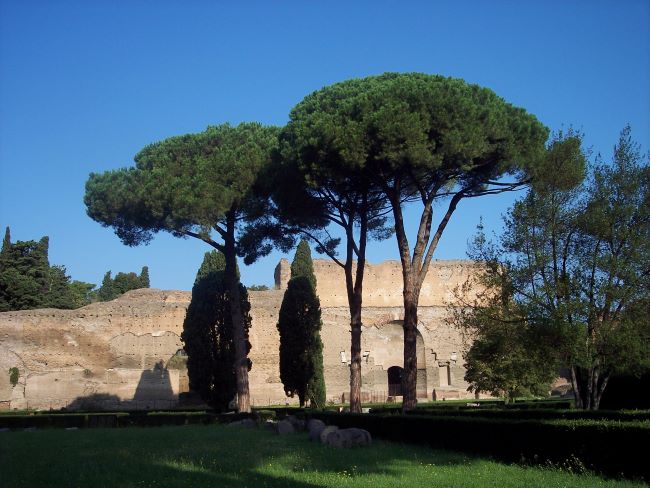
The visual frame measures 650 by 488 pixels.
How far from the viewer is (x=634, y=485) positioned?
6.75 m

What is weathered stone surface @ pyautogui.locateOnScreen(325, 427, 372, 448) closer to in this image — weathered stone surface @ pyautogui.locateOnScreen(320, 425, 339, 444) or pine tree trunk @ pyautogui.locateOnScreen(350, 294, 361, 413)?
weathered stone surface @ pyautogui.locateOnScreen(320, 425, 339, 444)

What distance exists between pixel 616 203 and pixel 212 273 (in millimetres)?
12511

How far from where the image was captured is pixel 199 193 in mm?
17906

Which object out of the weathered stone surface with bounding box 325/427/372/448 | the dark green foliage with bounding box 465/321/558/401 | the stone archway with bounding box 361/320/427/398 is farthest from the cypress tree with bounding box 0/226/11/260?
the weathered stone surface with bounding box 325/427/372/448

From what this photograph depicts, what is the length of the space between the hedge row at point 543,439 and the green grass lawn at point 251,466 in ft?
1.11

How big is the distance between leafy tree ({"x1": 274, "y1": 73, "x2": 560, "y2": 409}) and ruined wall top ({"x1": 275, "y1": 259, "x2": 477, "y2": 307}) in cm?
2462

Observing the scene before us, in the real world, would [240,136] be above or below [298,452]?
above

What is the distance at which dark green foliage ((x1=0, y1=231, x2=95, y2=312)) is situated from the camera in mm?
35875

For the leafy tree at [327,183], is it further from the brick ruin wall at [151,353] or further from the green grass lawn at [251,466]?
the brick ruin wall at [151,353]

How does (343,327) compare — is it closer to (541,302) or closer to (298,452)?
(541,302)

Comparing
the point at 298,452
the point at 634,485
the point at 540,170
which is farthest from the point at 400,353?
the point at 634,485

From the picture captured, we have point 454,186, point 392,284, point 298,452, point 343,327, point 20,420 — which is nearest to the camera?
point 298,452

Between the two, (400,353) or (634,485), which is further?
(400,353)

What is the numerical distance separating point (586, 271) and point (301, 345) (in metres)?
10.7
